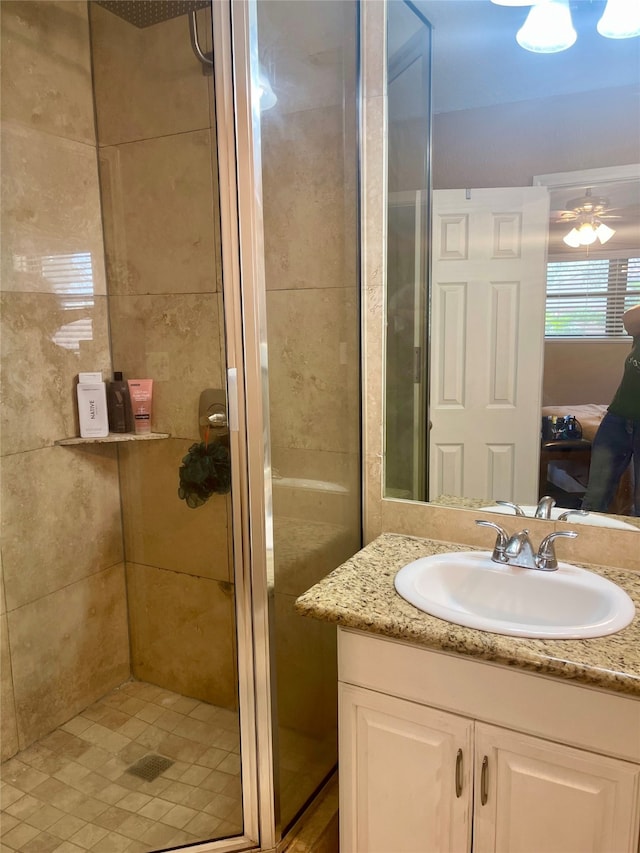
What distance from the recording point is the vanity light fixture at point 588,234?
1363 millimetres

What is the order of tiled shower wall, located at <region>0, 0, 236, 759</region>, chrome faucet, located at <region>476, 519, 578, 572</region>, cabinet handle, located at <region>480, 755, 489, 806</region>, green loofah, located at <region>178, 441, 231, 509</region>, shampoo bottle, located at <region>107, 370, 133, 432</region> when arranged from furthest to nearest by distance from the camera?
shampoo bottle, located at <region>107, 370, 133, 432</region> < tiled shower wall, located at <region>0, 0, 236, 759</region> < green loofah, located at <region>178, 441, 231, 509</region> < chrome faucet, located at <region>476, 519, 578, 572</region> < cabinet handle, located at <region>480, 755, 489, 806</region>

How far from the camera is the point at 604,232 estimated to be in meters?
1.36

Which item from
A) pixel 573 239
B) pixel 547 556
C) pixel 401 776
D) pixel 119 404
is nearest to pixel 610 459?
pixel 547 556

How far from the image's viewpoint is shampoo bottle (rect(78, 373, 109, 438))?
191 cm

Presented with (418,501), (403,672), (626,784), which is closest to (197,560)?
(418,501)

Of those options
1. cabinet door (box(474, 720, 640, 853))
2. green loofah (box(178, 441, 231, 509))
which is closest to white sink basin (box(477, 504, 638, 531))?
cabinet door (box(474, 720, 640, 853))

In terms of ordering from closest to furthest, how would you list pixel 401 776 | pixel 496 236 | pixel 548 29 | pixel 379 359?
pixel 401 776
pixel 548 29
pixel 496 236
pixel 379 359

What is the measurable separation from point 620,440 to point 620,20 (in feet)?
3.02

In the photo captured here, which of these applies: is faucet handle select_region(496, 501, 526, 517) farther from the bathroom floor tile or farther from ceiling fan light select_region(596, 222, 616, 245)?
the bathroom floor tile

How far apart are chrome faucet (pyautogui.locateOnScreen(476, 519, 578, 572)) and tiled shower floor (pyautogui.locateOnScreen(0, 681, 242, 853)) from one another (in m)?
0.81

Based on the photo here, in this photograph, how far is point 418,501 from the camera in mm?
1665

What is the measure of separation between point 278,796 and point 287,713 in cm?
20

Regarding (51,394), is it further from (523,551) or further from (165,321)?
(523,551)

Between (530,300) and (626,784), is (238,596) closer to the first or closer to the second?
(626,784)
